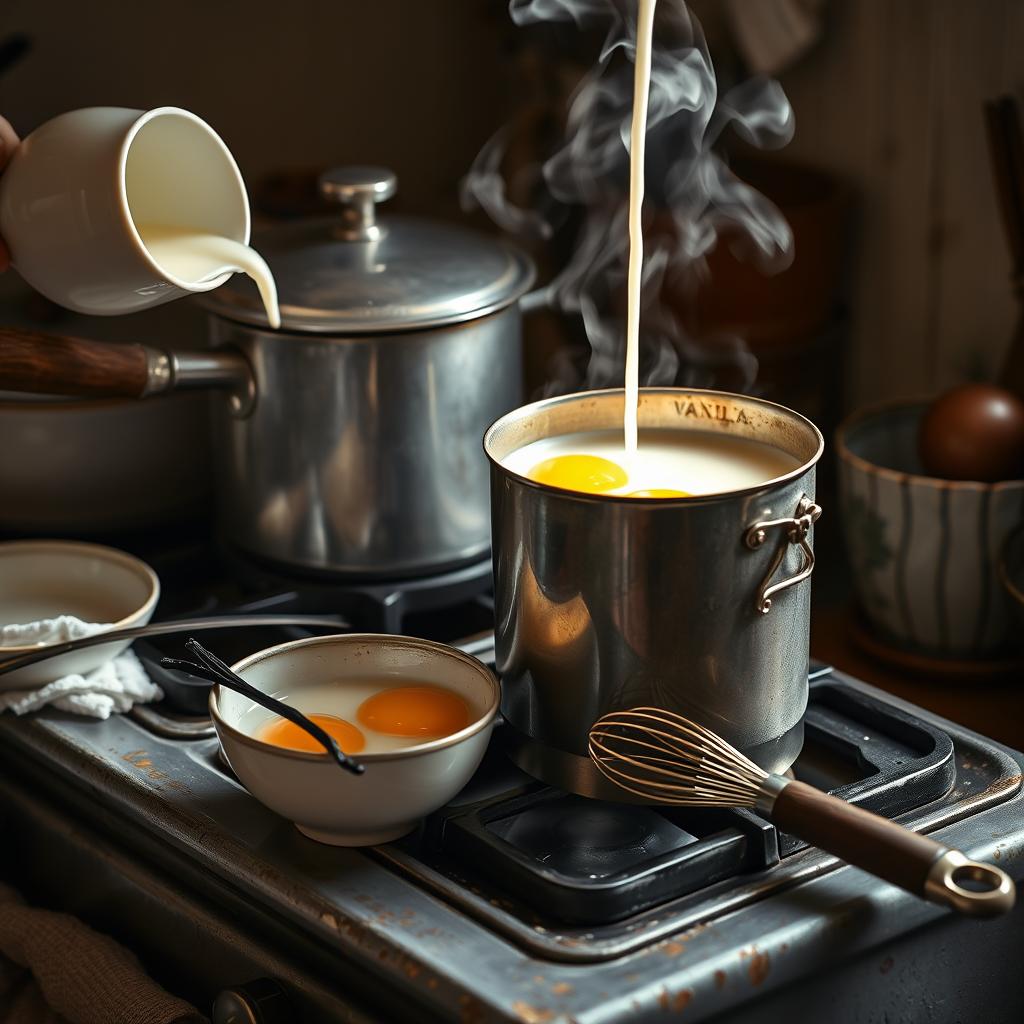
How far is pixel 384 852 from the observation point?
93 centimetres

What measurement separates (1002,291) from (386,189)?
0.71 m

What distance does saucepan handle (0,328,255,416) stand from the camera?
3.62 ft

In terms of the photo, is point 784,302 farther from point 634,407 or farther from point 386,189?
point 634,407

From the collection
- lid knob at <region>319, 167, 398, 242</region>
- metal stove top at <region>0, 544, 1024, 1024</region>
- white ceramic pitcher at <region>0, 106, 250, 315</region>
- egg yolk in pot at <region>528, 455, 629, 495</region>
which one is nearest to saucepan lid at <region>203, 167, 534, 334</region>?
lid knob at <region>319, 167, 398, 242</region>

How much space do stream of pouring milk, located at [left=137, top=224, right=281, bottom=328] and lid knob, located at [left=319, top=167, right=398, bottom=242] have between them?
18 cm

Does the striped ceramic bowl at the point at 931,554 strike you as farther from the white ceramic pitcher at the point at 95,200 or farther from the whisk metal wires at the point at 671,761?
the white ceramic pitcher at the point at 95,200

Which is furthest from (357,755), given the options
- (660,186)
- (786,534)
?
(660,186)

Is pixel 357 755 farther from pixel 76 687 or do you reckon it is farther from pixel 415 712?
pixel 76 687

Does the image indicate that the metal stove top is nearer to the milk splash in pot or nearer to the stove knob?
the stove knob

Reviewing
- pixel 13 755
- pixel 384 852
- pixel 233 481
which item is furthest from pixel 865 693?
pixel 13 755

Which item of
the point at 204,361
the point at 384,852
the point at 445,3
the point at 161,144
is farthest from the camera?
the point at 445,3

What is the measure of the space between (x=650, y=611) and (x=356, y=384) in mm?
400

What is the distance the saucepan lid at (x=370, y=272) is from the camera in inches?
46.1

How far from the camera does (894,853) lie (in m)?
0.82
